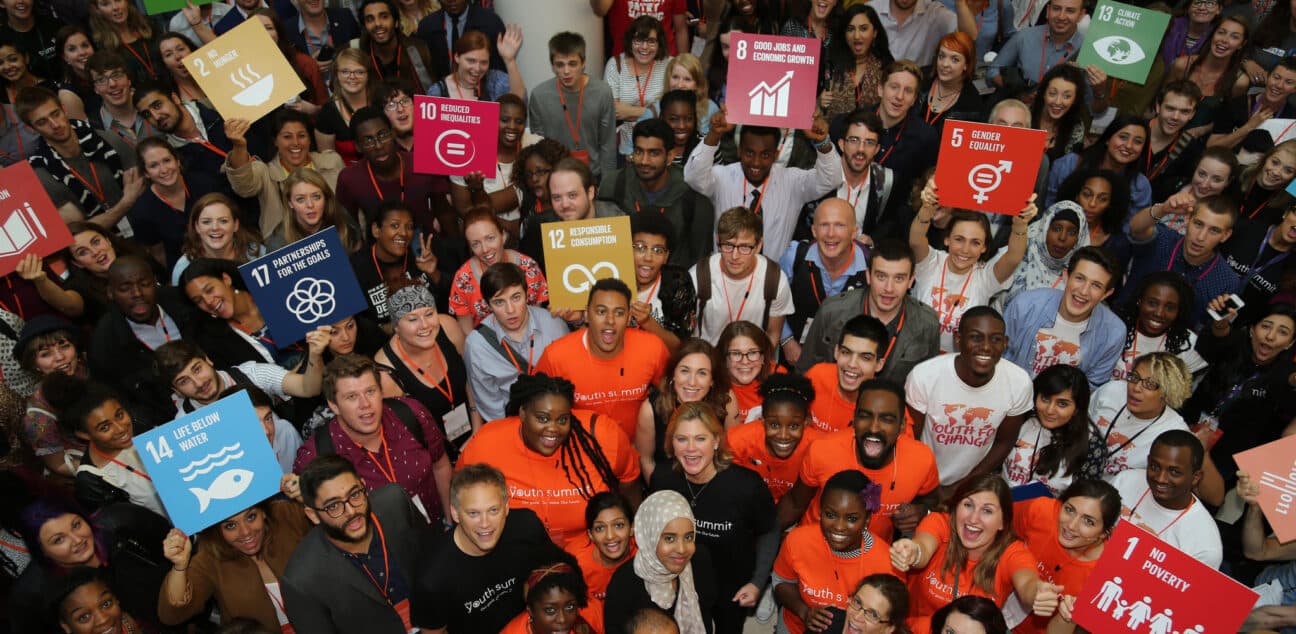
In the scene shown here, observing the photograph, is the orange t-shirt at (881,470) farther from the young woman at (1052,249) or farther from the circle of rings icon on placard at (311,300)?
the circle of rings icon on placard at (311,300)

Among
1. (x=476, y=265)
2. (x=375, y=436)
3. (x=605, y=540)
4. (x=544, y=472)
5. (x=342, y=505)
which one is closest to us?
(x=342, y=505)

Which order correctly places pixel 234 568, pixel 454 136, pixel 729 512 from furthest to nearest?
pixel 454 136, pixel 729 512, pixel 234 568

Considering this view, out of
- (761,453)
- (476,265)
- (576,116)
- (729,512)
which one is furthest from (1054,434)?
(576,116)

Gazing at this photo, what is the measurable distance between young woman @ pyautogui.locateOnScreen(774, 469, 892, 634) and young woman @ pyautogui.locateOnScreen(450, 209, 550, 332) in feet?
7.30

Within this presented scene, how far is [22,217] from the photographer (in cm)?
532

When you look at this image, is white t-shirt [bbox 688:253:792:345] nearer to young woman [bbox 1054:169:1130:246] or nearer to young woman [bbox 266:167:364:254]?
young woman [bbox 1054:169:1130:246]

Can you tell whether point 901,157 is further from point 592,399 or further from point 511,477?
point 511,477

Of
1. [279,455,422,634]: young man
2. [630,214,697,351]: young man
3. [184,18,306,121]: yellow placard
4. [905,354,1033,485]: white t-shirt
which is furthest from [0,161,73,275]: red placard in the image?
[905,354,1033,485]: white t-shirt

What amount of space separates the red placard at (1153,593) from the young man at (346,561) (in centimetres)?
Result: 289

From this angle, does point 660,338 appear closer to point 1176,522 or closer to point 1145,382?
point 1145,382

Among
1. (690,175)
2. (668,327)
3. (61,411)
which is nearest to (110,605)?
(61,411)

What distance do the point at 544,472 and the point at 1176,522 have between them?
2.93m

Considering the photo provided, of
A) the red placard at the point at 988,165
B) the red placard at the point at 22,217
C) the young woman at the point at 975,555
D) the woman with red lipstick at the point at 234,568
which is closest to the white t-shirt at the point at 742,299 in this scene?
the red placard at the point at 988,165

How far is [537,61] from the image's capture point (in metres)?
7.76
